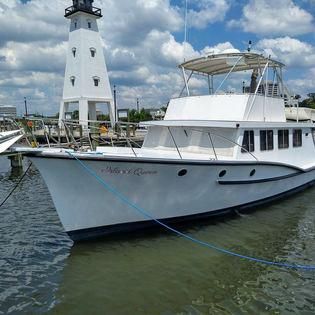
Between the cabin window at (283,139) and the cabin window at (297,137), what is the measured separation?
25.9 inches

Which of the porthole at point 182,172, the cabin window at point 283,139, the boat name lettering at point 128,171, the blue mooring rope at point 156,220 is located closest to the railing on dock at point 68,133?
the boat name lettering at point 128,171

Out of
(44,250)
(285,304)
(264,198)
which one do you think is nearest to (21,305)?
(44,250)

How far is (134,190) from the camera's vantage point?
8.73m

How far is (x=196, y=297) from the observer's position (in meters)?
6.53

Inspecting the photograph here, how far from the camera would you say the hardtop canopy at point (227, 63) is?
12.1 metres

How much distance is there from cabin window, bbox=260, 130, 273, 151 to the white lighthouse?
24.4m

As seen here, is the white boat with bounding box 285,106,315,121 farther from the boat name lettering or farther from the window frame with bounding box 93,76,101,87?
the window frame with bounding box 93,76,101,87

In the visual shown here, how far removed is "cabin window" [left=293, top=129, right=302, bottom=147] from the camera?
530 inches

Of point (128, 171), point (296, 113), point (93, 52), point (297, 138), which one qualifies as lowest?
point (128, 171)

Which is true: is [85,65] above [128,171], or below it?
above

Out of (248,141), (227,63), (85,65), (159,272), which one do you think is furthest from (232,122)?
(85,65)

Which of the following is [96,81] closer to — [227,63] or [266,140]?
[227,63]

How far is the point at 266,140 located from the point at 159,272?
20.3ft

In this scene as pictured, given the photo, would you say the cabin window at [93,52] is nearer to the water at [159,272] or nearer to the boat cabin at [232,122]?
the boat cabin at [232,122]
